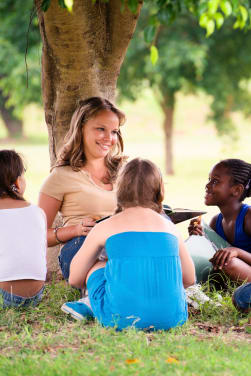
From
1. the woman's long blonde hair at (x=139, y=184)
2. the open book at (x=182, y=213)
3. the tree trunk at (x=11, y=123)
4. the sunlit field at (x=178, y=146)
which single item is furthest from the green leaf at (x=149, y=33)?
the tree trunk at (x=11, y=123)

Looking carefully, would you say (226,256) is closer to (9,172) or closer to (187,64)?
(9,172)

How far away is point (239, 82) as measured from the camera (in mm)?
19422

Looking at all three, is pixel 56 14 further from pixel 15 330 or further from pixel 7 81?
pixel 7 81

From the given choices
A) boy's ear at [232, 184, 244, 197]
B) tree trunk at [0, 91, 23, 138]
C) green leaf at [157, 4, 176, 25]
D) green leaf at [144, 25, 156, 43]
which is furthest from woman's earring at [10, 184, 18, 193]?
tree trunk at [0, 91, 23, 138]

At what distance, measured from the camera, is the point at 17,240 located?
4324 millimetres

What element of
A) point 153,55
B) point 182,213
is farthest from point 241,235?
point 153,55

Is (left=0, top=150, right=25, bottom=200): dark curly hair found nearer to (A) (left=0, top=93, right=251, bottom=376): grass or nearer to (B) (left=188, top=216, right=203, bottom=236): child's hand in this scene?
(A) (left=0, top=93, right=251, bottom=376): grass

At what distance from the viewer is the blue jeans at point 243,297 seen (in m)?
4.29

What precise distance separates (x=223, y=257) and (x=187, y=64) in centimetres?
1362

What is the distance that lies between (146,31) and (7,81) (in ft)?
49.6

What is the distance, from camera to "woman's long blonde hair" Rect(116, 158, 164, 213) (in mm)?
3883

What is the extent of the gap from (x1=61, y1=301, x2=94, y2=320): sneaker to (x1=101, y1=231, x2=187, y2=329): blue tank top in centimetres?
38

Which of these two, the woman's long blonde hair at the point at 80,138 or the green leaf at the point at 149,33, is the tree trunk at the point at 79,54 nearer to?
the woman's long blonde hair at the point at 80,138

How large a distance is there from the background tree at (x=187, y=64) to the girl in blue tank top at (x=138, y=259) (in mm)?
13044
